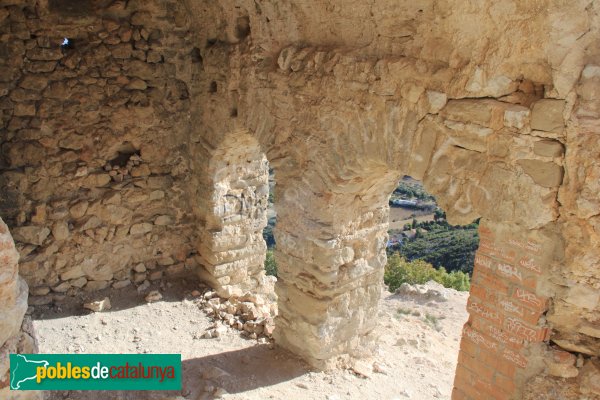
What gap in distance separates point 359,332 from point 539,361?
2.19m

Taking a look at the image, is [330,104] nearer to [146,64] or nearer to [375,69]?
[375,69]

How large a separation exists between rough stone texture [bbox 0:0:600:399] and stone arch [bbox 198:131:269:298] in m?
0.03

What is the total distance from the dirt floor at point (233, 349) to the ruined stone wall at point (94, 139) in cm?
47

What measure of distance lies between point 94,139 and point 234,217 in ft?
5.75

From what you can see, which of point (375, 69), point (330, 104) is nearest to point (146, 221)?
point (330, 104)

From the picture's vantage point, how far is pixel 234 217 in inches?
251

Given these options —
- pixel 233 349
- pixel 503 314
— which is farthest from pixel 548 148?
pixel 233 349

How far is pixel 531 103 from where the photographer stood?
9.84 ft

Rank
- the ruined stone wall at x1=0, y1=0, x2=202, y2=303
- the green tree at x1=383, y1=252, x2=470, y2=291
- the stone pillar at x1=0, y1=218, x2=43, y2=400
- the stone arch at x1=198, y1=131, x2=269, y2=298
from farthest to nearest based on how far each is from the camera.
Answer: the green tree at x1=383, y1=252, x2=470, y2=291 < the stone arch at x1=198, y1=131, x2=269, y2=298 < the ruined stone wall at x1=0, y1=0, x2=202, y2=303 < the stone pillar at x1=0, y1=218, x2=43, y2=400

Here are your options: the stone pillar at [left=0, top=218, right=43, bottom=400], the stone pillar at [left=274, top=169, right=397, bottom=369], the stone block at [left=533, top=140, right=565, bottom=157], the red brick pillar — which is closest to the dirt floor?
the stone pillar at [left=274, top=169, right=397, bottom=369]

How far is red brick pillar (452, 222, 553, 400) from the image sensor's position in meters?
3.10

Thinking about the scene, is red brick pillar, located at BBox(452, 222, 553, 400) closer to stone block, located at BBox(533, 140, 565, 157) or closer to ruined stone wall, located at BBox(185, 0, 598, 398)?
ruined stone wall, located at BBox(185, 0, 598, 398)

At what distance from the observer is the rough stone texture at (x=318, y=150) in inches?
117
